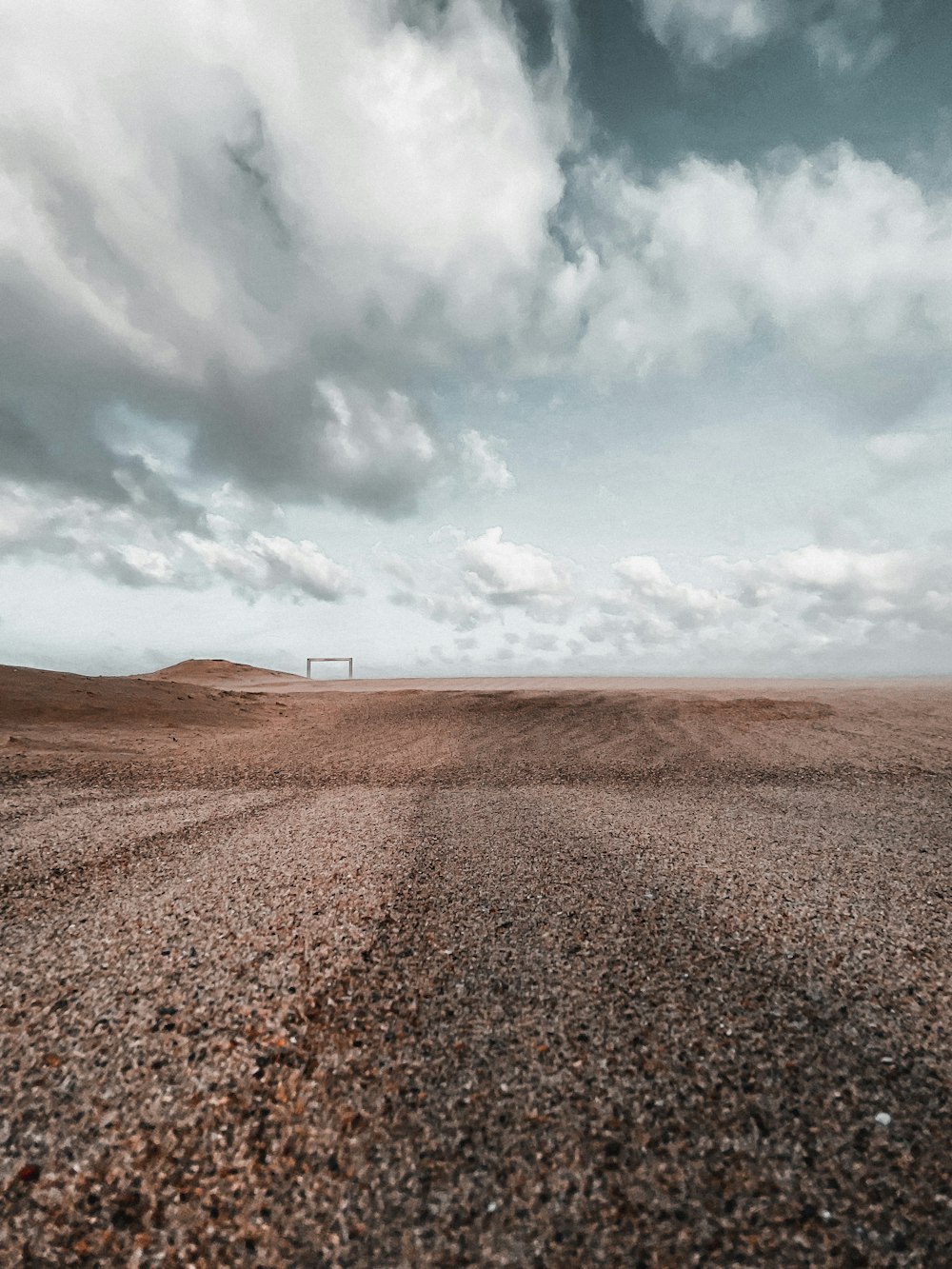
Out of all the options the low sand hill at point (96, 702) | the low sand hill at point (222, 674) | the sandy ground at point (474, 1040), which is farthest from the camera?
the low sand hill at point (222, 674)

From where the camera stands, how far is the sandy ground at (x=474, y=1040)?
1533mm

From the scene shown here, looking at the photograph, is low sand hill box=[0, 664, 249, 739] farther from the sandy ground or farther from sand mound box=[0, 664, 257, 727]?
the sandy ground

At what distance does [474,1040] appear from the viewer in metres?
2.17

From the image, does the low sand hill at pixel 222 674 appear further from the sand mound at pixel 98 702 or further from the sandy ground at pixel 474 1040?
the sandy ground at pixel 474 1040

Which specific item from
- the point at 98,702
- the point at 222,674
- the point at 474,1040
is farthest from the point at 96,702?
the point at 222,674

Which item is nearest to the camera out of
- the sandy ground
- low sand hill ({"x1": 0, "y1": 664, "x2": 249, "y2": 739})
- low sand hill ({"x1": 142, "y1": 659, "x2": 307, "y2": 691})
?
the sandy ground

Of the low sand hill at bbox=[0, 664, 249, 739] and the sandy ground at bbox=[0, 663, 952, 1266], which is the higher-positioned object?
the low sand hill at bbox=[0, 664, 249, 739]

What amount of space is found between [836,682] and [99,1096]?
20555mm

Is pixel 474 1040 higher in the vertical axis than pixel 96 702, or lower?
lower

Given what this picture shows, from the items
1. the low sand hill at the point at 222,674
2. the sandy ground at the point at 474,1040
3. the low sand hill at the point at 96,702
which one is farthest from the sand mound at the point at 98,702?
the low sand hill at the point at 222,674

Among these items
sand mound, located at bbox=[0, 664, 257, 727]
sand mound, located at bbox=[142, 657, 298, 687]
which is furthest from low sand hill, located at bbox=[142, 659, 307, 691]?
sand mound, located at bbox=[0, 664, 257, 727]

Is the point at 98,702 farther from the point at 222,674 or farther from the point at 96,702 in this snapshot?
the point at 222,674

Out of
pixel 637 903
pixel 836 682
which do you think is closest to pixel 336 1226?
pixel 637 903

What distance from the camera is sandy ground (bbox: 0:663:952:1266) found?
5.03 feet
